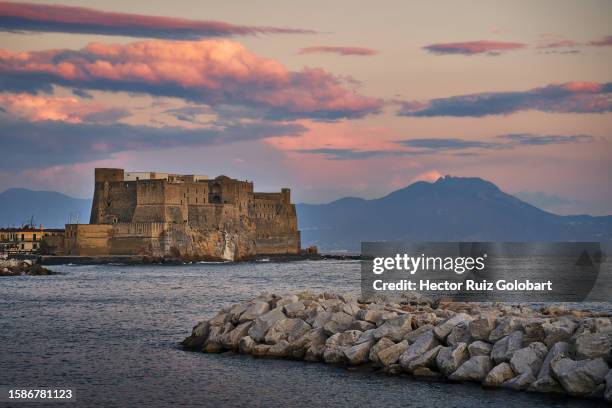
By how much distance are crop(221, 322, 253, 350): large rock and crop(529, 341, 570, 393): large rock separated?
6.69m

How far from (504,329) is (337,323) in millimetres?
3695

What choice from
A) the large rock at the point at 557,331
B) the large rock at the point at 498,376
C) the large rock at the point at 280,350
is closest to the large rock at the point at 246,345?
the large rock at the point at 280,350

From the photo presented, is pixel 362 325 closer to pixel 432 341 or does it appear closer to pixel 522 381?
pixel 432 341

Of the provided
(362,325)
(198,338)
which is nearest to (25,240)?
(198,338)

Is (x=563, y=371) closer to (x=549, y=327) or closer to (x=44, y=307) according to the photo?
(x=549, y=327)

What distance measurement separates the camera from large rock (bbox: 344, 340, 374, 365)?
16234mm

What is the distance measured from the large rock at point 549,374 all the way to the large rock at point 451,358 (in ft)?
4.79

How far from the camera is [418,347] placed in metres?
15.6

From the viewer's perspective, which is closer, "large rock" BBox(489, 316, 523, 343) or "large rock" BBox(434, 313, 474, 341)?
"large rock" BBox(489, 316, 523, 343)

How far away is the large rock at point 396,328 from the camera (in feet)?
53.7

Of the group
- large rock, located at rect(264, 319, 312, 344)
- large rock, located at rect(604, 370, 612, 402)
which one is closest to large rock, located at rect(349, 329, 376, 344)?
large rock, located at rect(264, 319, 312, 344)

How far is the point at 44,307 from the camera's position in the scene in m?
29.4

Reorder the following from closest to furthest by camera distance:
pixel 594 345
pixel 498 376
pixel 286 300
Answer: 1. pixel 594 345
2. pixel 498 376
3. pixel 286 300

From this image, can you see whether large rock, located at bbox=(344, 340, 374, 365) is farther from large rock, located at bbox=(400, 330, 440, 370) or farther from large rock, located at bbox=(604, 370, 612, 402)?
large rock, located at bbox=(604, 370, 612, 402)
